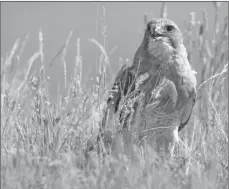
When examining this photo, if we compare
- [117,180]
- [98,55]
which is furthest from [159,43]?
[117,180]

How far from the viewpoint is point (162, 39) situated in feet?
14.7

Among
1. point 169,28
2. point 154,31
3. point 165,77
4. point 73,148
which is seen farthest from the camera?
point 169,28

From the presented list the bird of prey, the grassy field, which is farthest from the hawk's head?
the grassy field

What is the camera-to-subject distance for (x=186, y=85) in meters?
4.36

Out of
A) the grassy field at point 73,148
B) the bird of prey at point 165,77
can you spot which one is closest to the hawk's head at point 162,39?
the bird of prey at point 165,77

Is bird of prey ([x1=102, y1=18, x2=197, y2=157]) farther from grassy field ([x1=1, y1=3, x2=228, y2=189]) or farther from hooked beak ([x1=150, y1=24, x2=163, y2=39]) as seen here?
grassy field ([x1=1, y1=3, x2=228, y2=189])

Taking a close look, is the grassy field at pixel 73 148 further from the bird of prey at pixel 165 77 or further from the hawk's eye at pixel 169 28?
the hawk's eye at pixel 169 28

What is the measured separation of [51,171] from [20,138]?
65 centimetres

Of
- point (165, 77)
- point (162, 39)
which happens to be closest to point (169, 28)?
point (162, 39)

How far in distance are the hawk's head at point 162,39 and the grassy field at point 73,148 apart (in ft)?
2.10

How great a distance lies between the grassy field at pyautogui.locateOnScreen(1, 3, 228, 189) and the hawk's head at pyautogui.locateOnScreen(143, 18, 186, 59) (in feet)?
2.10

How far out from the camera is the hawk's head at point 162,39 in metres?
4.42

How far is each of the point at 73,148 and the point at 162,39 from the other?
1860mm

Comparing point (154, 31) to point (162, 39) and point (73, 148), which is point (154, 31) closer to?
point (162, 39)
